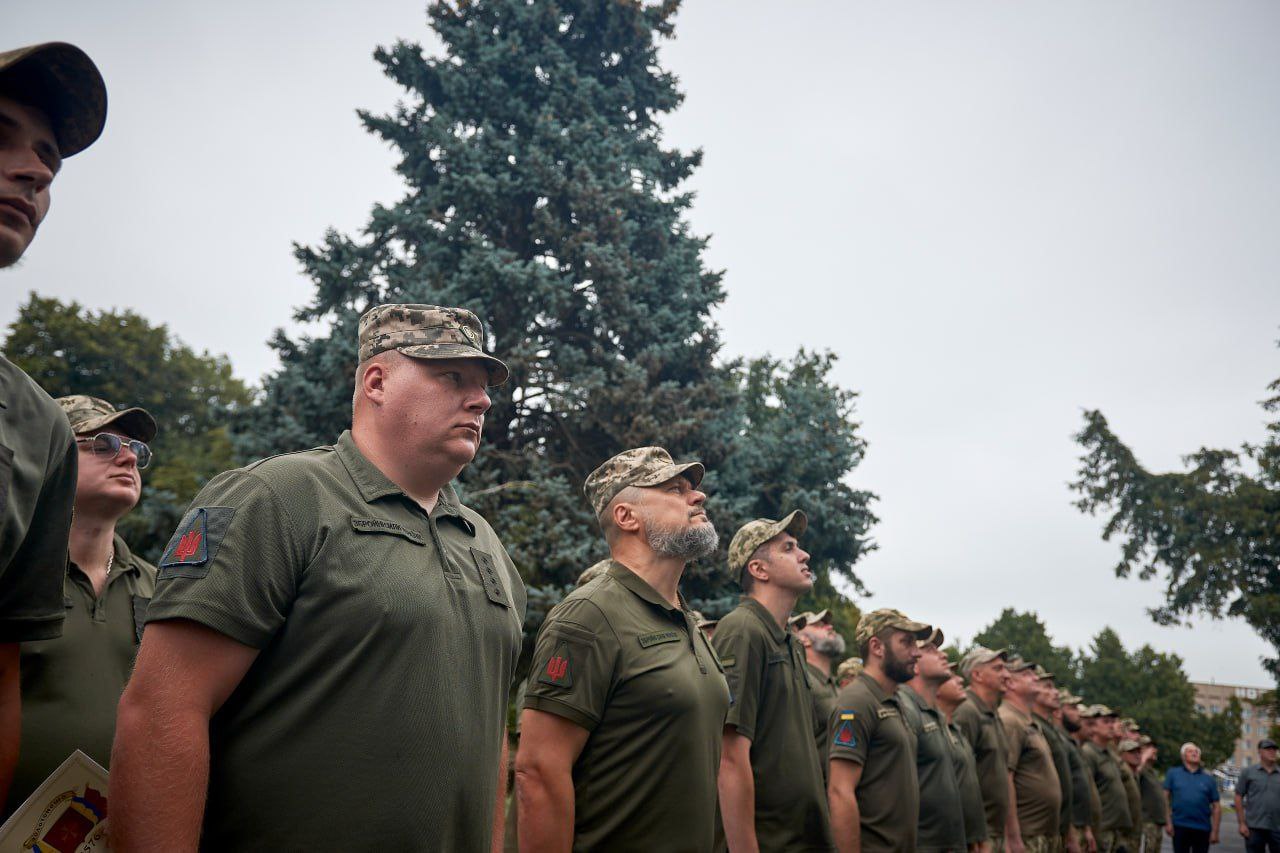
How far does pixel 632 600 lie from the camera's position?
4051 mm

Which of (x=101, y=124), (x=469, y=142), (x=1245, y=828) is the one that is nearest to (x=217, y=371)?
(x=469, y=142)

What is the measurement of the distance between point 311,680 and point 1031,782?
947cm

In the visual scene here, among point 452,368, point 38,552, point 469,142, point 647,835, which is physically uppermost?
point 469,142

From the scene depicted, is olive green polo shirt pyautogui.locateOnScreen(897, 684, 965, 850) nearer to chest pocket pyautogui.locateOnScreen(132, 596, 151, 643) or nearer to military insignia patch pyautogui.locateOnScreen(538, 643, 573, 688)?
military insignia patch pyautogui.locateOnScreen(538, 643, 573, 688)

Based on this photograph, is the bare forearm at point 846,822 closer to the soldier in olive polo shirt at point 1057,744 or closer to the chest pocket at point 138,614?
the chest pocket at point 138,614

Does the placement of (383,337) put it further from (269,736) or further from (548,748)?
(548,748)

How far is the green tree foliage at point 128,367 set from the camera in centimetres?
2930

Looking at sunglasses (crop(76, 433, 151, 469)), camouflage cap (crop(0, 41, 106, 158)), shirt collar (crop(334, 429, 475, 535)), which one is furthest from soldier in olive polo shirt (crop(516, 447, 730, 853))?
camouflage cap (crop(0, 41, 106, 158))

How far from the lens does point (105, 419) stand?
3.92m

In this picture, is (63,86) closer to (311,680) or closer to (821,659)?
(311,680)

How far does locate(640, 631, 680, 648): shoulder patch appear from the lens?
383cm

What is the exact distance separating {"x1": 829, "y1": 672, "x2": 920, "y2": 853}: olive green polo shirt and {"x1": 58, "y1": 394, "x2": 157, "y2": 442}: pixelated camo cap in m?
4.37

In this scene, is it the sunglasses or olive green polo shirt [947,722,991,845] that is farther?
olive green polo shirt [947,722,991,845]

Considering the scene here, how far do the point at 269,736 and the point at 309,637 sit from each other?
0.24 m
